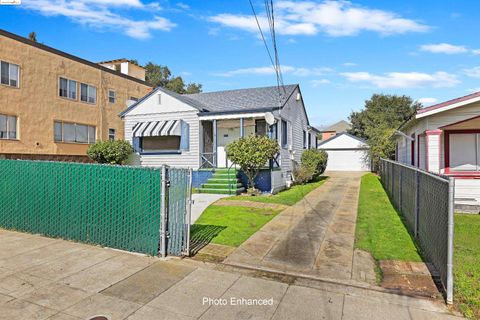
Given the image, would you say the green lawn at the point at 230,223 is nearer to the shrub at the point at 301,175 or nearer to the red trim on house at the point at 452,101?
the red trim on house at the point at 452,101

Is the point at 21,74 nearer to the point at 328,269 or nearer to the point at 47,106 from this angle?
the point at 47,106

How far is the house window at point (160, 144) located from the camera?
16906 mm

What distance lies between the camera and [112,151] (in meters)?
16.9

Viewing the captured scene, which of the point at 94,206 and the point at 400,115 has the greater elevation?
the point at 400,115

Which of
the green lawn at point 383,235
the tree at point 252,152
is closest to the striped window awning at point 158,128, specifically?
the tree at point 252,152

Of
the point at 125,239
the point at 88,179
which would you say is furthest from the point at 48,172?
the point at 125,239

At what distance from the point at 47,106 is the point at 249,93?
477 inches

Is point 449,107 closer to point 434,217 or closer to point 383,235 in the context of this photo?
point 383,235

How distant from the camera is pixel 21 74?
1641 cm

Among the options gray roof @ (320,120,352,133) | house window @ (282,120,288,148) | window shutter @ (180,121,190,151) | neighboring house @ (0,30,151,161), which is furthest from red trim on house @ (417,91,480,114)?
gray roof @ (320,120,352,133)

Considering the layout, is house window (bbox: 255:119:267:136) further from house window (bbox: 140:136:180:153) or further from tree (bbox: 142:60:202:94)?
tree (bbox: 142:60:202:94)

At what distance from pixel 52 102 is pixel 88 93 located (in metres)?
3.09

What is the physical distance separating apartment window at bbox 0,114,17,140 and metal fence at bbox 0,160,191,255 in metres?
10.6

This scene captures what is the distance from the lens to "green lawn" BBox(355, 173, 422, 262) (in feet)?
18.6
